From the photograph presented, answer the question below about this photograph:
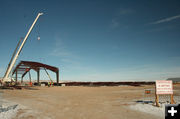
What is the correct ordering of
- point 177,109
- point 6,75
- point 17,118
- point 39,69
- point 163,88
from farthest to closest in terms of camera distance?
point 39,69, point 6,75, point 163,88, point 17,118, point 177,109

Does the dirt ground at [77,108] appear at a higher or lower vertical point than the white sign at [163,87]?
lower

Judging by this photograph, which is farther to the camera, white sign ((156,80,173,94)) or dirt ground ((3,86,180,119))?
white sign ((156,80,173,94))

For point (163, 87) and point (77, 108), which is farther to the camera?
point (163, 87)

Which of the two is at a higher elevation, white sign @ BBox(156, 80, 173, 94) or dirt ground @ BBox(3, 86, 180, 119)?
white sign @ BBox(156, 80, 173, 94)

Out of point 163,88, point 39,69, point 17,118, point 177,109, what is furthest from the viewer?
point 39,69

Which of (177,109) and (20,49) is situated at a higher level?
(20,49)

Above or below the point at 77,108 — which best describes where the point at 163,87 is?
above

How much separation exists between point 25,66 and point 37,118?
3432 cm

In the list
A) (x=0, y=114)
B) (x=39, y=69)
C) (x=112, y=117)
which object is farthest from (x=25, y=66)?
(x=112, y=117)

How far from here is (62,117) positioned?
6996 millimetres

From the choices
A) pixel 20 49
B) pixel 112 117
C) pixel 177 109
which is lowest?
pixel 112 117

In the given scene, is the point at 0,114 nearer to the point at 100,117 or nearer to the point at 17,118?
the point at 17,118

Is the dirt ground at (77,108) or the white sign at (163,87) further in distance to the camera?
the white sign at (163,87)

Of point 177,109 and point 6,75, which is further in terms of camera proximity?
point 6,75
